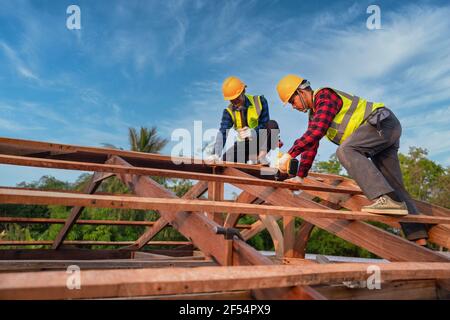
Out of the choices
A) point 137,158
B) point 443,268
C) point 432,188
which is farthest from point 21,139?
point 432,188

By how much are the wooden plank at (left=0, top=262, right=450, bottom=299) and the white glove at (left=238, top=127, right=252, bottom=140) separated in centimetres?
381

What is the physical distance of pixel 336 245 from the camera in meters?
18.8

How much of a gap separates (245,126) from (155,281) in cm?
419

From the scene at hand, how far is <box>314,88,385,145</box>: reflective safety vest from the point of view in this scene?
313 centimetres

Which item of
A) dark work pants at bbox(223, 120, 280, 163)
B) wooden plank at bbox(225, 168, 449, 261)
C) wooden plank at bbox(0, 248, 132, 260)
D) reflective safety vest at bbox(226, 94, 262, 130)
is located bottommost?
wooden plank at bbox(0, 248, 132, 260)

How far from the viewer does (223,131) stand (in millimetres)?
5398

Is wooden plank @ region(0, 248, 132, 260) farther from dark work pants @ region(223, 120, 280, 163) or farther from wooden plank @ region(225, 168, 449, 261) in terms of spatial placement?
wooden plank @ region(225, 168, 449, 261)

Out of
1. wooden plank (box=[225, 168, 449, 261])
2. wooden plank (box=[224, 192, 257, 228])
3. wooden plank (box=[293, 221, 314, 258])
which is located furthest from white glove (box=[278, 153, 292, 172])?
wooden plank (box=[293, 221, 314, 258])

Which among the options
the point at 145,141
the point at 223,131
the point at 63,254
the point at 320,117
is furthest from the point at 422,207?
the point at 145,141

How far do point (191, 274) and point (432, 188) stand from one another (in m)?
23.7

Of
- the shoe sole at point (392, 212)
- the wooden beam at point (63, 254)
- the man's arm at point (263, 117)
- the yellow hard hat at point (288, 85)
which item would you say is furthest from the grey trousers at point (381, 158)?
the wooden beam at point (63, 254)

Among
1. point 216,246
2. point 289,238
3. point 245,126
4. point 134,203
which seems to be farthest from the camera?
point 289,238

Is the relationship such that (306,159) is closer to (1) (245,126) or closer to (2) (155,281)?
(1) (245,126)
